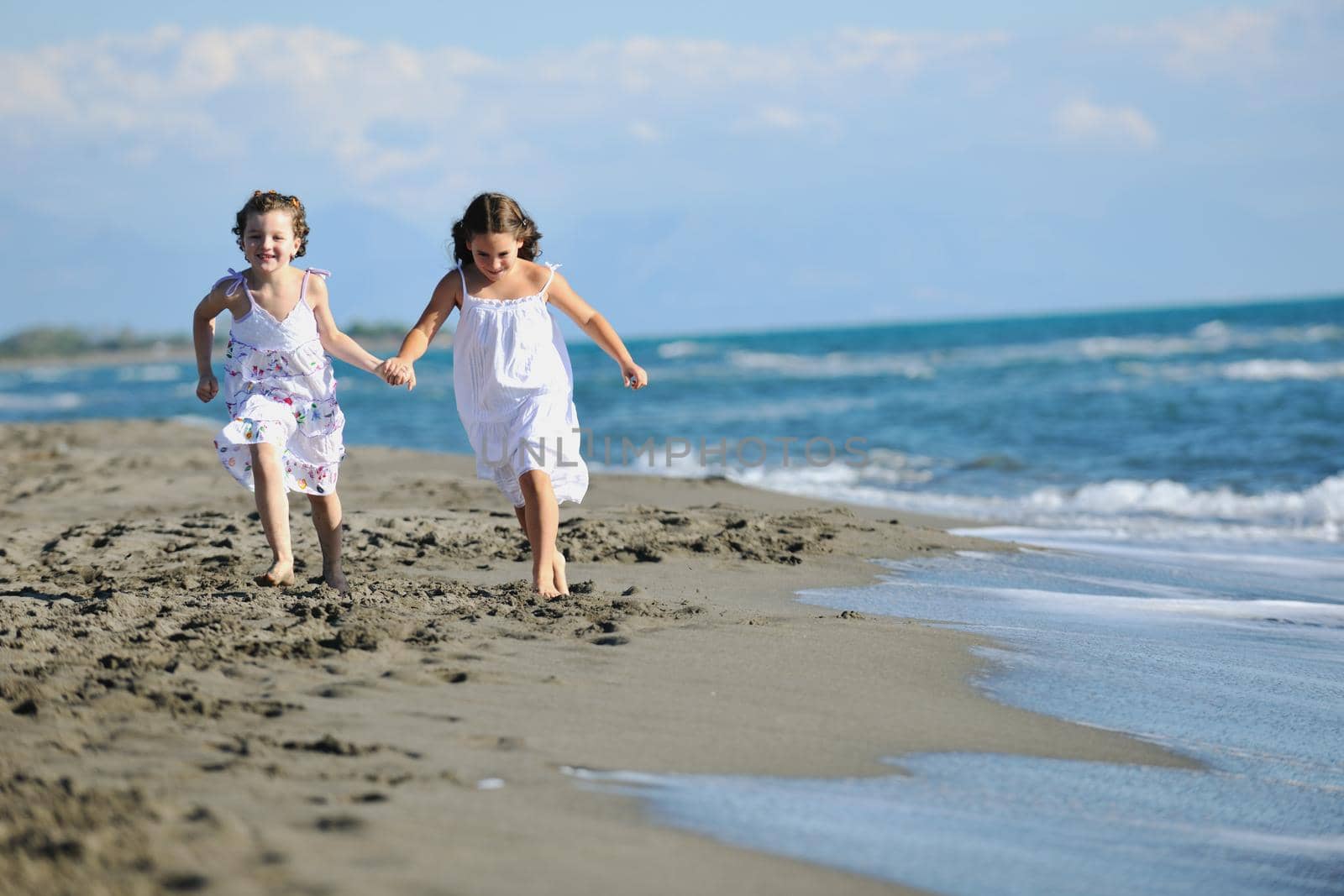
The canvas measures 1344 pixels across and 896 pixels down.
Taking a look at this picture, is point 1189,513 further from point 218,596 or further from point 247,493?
point 218,596

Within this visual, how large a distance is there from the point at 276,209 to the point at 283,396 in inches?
26.5

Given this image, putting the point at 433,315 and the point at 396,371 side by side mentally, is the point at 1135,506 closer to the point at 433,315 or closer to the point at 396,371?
the point at 433,315

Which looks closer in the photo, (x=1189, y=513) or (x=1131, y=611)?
(x=1131, y=611)

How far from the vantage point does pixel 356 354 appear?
457 centimetres

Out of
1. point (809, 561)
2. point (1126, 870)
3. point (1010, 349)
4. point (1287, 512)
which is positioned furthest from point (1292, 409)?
point (1010, 349)

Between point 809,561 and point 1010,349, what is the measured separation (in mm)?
36768

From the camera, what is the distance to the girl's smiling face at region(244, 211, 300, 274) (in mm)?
4480

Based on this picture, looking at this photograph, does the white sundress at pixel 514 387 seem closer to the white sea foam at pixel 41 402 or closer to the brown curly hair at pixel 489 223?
the brown curly hair at pixel 489 223

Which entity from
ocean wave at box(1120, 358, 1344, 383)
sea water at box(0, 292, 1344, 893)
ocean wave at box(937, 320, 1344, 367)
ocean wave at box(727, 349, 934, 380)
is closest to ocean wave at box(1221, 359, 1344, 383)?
ocean wave at box(1120, 358, 1344, 383)

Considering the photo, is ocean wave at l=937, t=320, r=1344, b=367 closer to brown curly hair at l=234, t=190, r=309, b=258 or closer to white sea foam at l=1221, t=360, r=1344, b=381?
white sea foam at l=1221, t=360, r=1344, b=381

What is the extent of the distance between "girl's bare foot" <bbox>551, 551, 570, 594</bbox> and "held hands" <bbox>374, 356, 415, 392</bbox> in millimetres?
808

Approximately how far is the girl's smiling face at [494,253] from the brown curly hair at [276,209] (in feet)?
2.14

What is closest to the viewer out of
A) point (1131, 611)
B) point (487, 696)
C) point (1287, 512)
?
point (487, 696)

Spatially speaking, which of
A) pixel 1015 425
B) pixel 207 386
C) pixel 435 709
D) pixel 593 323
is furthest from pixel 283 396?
pixel 1015 425
